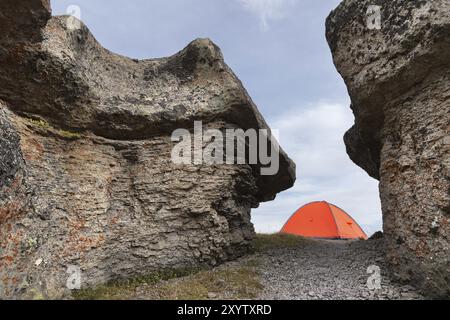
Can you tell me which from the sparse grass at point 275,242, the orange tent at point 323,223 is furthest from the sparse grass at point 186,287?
the orange tent at point 323,223

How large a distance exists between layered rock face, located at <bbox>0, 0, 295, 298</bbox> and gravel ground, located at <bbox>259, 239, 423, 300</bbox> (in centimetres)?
214

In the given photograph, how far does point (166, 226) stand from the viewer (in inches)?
550

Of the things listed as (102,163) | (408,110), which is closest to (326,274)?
(408,110)

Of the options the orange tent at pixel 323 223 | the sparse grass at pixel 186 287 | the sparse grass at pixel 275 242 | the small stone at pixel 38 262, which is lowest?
the sparse grass at pixel 186 287

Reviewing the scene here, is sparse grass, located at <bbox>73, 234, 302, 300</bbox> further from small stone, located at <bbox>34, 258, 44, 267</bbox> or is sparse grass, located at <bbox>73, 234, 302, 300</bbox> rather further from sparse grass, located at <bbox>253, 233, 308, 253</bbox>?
sparse grass, located at <bbox>253, 233, 308, 253</bbox>

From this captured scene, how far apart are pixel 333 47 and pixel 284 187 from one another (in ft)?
33.0

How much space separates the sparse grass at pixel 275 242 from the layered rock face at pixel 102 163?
1283mm

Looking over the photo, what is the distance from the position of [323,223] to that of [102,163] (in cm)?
1858

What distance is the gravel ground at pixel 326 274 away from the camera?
11383mm

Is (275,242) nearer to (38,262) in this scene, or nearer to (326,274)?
(326,274)

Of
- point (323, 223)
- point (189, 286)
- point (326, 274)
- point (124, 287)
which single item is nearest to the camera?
point (189, 286)

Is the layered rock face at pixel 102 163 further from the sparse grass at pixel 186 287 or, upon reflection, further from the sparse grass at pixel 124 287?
→ the sparse grass at pixel 186 287

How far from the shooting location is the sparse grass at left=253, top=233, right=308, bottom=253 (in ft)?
58.4

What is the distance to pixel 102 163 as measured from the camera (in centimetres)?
1397
